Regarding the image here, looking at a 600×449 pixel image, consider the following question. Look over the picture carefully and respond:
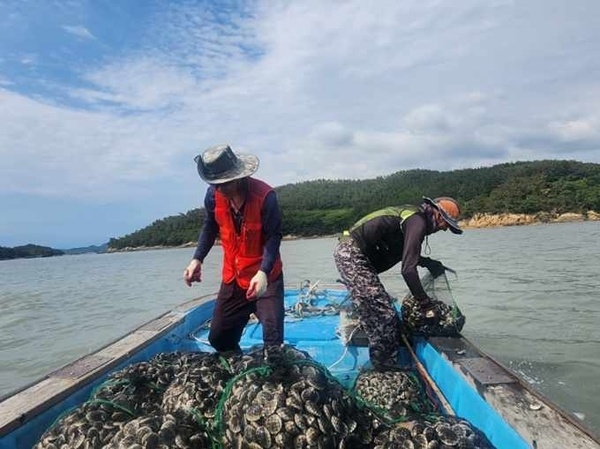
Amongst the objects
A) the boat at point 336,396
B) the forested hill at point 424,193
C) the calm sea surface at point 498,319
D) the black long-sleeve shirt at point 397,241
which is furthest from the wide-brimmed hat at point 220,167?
the forested hill at point 424,193

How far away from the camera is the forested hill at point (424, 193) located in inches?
2491

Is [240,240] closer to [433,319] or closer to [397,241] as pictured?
[397,241]

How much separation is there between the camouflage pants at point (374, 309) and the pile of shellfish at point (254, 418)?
5.61 ft

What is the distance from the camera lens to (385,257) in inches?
173

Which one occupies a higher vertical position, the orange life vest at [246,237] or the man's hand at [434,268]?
the orange life vest at [246,237]

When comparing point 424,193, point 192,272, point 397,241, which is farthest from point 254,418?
point 424,193

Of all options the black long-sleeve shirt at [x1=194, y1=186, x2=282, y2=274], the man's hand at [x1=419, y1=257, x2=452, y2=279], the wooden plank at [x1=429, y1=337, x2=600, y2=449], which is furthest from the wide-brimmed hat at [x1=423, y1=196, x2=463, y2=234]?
the black long-sleeve shirt at [x1=194, y1=186, x2=282, y2=274]

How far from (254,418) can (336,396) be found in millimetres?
372

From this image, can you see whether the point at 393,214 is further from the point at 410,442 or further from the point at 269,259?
the point at 410,442

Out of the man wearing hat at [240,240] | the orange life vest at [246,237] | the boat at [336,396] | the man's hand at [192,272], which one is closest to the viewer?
the boat at [336,396]

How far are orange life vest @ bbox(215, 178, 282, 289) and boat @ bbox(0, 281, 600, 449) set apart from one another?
0.72m

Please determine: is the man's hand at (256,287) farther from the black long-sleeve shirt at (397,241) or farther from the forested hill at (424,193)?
the forested hill at (424,193)

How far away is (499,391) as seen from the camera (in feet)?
8.75

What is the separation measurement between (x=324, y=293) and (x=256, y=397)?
6156mm
